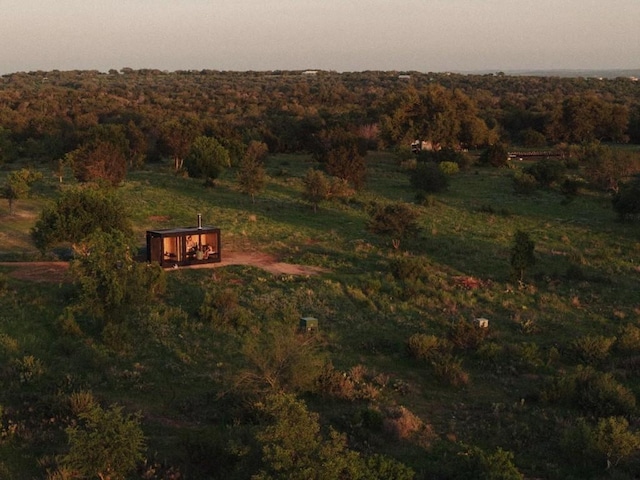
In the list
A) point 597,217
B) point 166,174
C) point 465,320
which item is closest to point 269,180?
point 166,174

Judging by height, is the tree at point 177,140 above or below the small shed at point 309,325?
above

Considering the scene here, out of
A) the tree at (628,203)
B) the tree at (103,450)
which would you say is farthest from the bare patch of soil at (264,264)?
the tree at (628,203)

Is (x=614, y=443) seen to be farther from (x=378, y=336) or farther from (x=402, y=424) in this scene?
(x=378, y=336)

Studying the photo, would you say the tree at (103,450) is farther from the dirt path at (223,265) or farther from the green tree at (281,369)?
the dirt path at (223,265)

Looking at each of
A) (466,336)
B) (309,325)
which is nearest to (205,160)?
(309,325)

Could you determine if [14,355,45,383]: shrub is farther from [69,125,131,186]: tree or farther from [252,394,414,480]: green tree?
[69,125,131,186]: tree

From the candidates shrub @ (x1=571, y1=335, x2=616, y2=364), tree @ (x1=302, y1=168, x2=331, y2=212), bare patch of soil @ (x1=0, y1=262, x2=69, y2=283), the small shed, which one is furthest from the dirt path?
shrub @ (x1=571, y1=335, x2=616, y2=364)
